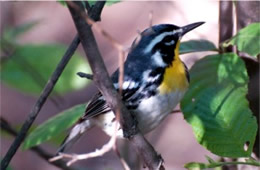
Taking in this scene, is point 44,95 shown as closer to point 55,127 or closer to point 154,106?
point 55,127

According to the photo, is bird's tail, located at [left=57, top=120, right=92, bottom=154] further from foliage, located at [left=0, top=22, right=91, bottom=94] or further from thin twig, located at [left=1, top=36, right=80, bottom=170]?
thin twig, located at [left=1, top=36, right=80, bottom=170]

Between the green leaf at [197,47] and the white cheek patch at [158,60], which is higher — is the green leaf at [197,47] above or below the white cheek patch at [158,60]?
above

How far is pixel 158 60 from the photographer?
6.57 ft

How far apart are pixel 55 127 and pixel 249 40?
607 millimetres

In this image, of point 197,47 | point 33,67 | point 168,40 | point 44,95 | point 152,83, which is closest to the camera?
point 44,95

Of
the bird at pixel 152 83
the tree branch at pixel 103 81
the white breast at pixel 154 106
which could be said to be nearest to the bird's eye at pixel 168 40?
the bird at pixel 152 83

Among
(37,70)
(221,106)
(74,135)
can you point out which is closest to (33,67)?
→ (37,70)

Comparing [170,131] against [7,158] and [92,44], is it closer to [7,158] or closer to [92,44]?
[7,158]

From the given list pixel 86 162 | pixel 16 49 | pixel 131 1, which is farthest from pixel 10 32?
pixel 131 1

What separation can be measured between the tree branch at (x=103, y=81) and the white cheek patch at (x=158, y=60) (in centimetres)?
63

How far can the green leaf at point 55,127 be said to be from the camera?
68.3 inches

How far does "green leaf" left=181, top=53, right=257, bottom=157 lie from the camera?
55.8 inches

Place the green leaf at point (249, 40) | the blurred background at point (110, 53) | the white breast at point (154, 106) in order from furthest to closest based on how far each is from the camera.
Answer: the blurred background at point (110, 53), the white breast at point (154, 106), the green leaf at point (249, 40)

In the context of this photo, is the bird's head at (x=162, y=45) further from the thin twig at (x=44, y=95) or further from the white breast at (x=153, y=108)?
the thin twig at (x=44, y=95)
